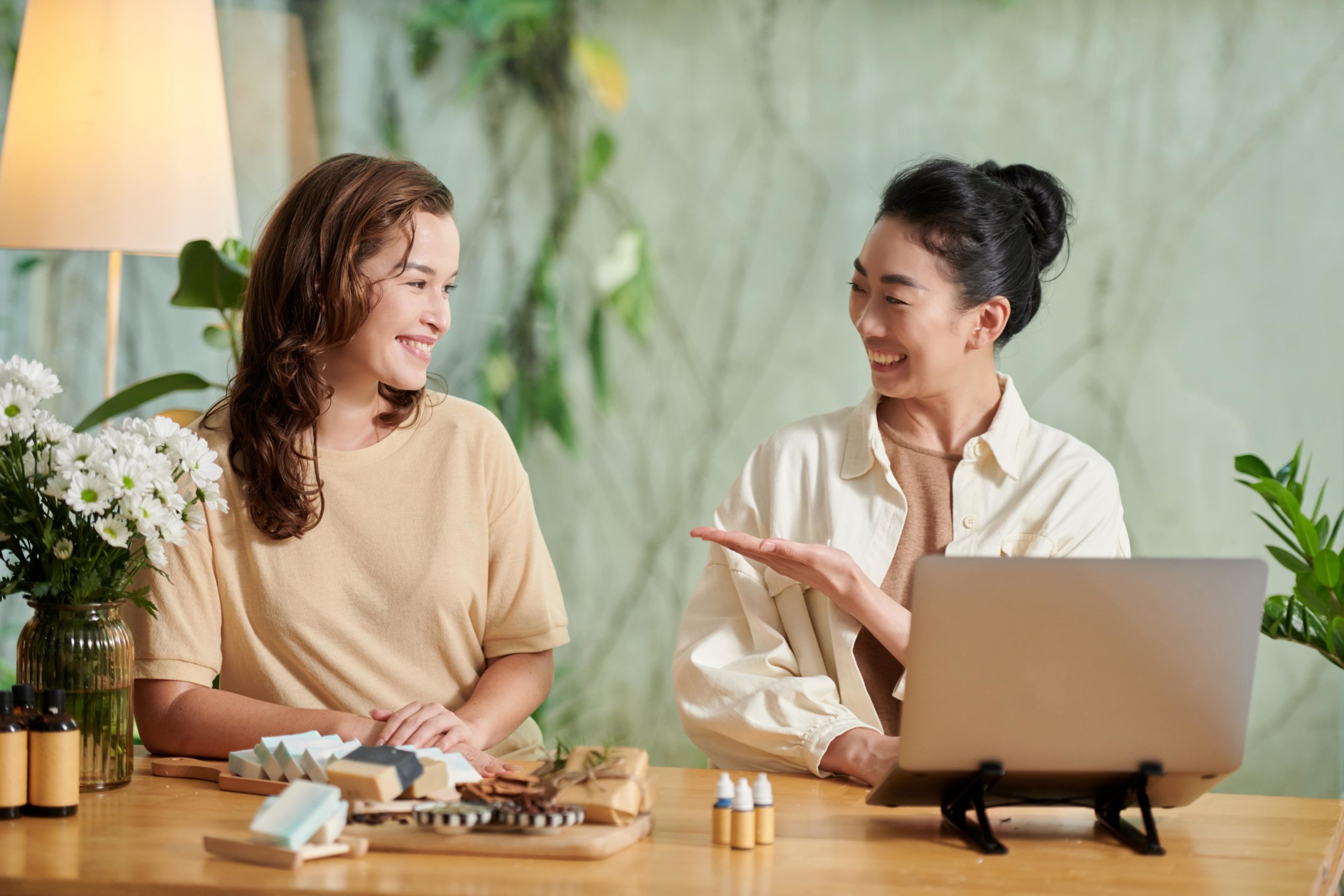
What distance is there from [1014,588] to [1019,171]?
1008 millimetres

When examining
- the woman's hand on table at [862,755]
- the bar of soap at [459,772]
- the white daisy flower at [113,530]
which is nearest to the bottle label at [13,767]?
the white daisy flower at [113,530]

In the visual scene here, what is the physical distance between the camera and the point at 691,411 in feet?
11.0

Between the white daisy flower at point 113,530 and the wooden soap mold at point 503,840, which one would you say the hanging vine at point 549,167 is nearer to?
the white daisy flower at point 113,530

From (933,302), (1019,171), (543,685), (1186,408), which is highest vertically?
(1019,171)

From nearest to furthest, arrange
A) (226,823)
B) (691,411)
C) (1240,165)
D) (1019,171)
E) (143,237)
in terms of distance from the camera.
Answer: (226,823) → (1019,171) → (143,237) → (1240,165) → (691,411)

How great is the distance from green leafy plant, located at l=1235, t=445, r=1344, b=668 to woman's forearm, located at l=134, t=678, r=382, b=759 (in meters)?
1.59

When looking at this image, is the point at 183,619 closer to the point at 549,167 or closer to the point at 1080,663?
the point at 1080,663

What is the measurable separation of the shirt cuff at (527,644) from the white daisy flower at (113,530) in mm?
606

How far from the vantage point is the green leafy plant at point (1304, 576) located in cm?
227

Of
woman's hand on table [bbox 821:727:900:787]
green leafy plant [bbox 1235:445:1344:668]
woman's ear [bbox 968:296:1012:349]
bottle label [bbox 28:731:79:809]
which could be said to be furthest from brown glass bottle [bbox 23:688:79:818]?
green leafy plant [bbox 1235:445:1344:668]

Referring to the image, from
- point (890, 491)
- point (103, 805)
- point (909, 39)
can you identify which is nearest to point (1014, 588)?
point (890, 491)

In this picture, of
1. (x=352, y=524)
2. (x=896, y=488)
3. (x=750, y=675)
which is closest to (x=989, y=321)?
(x=896, y=488)

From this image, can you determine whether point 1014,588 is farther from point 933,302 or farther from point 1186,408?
point 1186,408

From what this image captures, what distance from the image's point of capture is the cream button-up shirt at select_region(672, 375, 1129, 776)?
1.72 m
